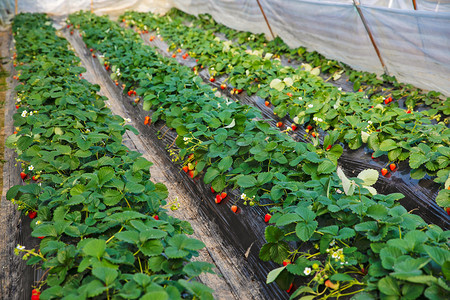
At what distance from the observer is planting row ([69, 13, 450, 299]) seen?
5.05ft

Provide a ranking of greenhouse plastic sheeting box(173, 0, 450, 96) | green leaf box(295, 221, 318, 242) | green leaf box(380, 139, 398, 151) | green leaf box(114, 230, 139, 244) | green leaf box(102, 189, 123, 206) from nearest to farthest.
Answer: green leaf box(114, 230, 139, 244) < green leaf box(295, 221, 318, 242) < green leaf box(102, 189, 123, 206) < green leaf box(380, 139, 398, 151) < greenhouse plastic sheeting box(173, 0, 450, 96)

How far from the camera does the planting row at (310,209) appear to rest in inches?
60.6

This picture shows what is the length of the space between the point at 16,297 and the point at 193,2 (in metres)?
8.73

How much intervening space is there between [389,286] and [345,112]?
2.50 metres

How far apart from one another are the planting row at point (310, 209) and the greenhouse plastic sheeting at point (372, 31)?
2.38 m

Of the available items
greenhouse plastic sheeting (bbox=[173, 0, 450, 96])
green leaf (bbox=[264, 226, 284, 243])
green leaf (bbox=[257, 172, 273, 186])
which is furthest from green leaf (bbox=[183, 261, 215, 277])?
greenhouse plastic sheeting (bbox=[173, 0, 450, 96])

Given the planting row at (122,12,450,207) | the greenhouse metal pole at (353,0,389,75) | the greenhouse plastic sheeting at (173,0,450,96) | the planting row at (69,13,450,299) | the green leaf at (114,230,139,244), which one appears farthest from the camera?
the greenhouse metal pole at (353,0,389,75)

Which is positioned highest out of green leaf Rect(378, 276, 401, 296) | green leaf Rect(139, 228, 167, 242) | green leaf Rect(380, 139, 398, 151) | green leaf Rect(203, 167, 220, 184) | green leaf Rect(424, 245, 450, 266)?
green leaf Rect(424, 245, 450, 266)

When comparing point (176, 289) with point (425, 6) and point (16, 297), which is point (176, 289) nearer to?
point (16, 297)

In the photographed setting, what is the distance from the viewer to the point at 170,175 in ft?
11.6

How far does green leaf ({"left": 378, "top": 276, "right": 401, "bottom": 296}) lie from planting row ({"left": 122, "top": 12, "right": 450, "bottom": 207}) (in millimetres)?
1260

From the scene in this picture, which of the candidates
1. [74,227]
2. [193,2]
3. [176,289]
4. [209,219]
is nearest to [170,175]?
[209,219]

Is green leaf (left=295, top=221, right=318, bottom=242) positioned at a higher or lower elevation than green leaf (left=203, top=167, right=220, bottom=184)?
higher

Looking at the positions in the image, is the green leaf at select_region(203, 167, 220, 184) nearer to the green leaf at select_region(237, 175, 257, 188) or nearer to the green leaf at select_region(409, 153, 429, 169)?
the green leaf at select_region(237, 175, 257, 188)
